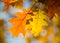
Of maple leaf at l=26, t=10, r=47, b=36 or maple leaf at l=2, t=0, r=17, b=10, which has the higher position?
maple leaf at l=2, t=0, r=17, b=10

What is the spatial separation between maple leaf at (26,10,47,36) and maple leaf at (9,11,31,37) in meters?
0.05

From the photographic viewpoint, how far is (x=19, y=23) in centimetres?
153

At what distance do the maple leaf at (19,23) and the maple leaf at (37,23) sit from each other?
5 cm

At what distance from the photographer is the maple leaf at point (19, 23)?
1.52m

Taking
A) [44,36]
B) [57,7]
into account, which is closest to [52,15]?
[57,7]

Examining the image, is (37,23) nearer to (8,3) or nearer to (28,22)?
(28,22)

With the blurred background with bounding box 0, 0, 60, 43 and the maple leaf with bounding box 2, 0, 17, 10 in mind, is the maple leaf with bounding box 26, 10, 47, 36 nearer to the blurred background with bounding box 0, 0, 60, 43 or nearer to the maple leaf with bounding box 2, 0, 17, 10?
the blurred background with bounding box 0, 0, 60, 43

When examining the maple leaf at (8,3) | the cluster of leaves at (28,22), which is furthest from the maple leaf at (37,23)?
the maple leaf at (8,3)

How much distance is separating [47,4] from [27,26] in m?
0.25

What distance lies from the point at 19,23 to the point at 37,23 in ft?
0.48

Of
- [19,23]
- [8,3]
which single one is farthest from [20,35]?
[8,3]

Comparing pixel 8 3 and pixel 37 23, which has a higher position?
pixel 8 3

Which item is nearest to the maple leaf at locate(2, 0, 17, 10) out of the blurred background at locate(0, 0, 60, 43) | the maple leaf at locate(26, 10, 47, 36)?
the blurred background at locate(0, 0, 60, 43)

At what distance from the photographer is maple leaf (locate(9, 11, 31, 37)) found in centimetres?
152
